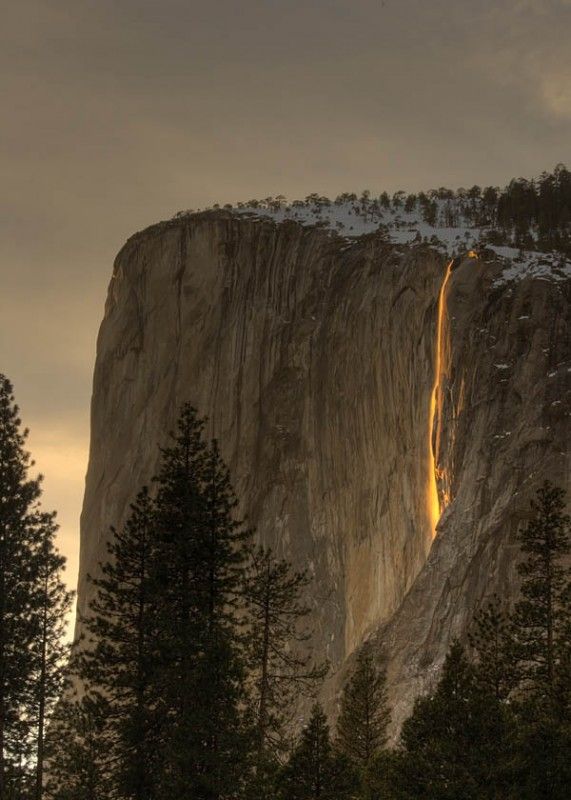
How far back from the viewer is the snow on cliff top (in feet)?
202

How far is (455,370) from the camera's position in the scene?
60125 mm

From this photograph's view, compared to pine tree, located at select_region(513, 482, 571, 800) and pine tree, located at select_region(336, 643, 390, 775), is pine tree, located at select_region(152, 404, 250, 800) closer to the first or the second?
pine tree, located at select_region(513, 482, 571, 800)

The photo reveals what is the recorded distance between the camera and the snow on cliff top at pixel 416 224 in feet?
202

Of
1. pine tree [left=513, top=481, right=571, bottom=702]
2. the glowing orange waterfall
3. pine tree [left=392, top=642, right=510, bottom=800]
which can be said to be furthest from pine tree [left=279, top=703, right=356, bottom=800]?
the glowing orange waterfall

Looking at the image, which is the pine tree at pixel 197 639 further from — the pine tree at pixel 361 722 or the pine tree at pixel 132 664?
the pine tree at pixel 361 722

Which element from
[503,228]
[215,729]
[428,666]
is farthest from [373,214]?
[215,729]

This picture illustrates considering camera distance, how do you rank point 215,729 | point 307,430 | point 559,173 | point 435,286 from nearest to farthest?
point 215,729, point 435,286, point 307,430, point 559,173

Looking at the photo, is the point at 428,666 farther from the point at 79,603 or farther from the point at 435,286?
the point at 79,603

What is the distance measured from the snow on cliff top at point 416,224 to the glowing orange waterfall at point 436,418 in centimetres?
414

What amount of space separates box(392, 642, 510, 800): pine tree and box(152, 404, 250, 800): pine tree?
13.6ft

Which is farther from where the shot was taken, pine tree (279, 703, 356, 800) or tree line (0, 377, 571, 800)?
pine tree (279, 703, 356, 800)

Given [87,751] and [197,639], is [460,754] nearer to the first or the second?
[197,639]

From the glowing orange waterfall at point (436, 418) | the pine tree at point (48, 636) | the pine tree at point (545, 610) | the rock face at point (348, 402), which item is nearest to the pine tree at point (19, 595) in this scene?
the pine tree at point (48, 636)

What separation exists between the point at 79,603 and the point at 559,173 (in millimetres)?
47559
